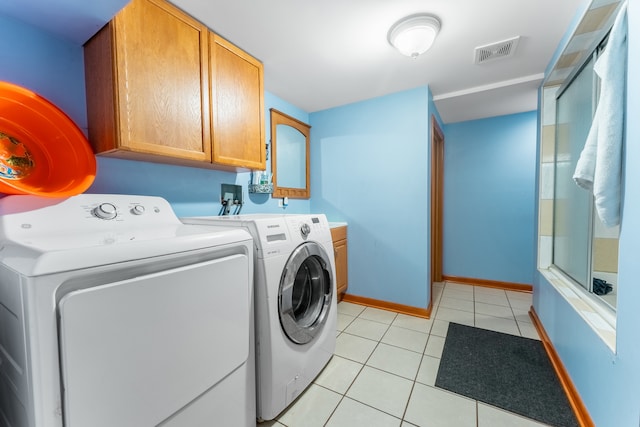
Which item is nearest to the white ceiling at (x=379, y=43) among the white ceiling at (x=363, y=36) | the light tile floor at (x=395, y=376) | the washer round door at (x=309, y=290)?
the white ceiling at (x=363, y=36)

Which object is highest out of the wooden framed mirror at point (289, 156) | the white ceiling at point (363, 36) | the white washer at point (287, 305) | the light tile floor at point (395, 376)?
the white ceiling at point (363, 36)

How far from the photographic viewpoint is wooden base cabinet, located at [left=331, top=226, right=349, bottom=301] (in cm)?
252

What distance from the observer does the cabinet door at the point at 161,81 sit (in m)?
1.13

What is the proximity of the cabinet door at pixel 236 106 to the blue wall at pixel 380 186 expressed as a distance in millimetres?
1140

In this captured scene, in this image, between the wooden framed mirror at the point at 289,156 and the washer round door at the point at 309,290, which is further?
the wooden framed mirror at the point at 289,156

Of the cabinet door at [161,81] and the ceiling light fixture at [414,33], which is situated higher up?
the ceiling light fixture at [414,33]

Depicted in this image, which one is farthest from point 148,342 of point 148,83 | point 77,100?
point 77,100

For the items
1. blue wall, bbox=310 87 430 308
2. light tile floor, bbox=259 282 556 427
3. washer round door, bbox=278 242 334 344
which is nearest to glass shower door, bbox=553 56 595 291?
light tile floor, bbox=259 282 556 427

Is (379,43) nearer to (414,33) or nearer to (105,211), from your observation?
(414,33)

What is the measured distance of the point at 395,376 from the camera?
1591 millimetres

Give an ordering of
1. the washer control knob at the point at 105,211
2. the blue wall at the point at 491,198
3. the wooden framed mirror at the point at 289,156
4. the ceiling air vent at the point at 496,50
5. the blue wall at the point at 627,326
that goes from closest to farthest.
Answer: the blue wall at the point at 627,326
the washer control knob at the point at 105,211
the ceiling air vent at the point at 496,50
the wooden framed mirror at the point at 289,156
the blue wall at the point at 491,198

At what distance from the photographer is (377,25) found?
4.93ft

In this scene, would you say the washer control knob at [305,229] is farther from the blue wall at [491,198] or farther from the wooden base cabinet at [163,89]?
the blue wall at [491,198]

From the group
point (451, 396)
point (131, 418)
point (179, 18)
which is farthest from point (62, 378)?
point (451, 396)
